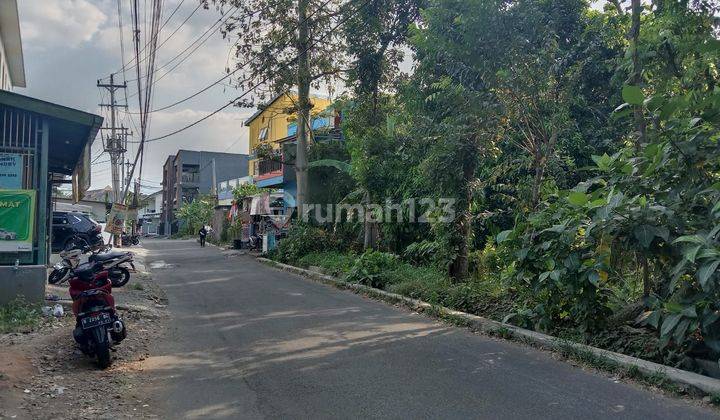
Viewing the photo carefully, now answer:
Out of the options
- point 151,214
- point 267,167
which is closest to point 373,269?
point 267,167

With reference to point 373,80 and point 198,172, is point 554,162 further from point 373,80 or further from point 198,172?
point 198,172

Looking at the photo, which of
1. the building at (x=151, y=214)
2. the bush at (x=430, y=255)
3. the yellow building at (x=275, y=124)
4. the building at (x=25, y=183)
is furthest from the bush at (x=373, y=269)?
the building at (x=151, y=214)

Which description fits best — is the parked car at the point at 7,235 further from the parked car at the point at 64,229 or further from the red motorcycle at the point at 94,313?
the parked car at the point at 64,229

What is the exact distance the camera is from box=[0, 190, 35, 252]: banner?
28.3 feet

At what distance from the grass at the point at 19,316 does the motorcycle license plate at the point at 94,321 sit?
5.33 ft

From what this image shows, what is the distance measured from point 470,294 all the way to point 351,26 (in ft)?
33.8

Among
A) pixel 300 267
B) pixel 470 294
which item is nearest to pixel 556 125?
pixel 470 294

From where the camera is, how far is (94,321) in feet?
20.7

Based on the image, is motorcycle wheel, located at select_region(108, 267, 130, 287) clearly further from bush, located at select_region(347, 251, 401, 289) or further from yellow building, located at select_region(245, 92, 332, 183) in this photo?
yellow building, located at select_region(245, 92, 332, 183)

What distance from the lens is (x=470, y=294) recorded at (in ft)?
31.7

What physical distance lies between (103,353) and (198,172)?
65.4 m

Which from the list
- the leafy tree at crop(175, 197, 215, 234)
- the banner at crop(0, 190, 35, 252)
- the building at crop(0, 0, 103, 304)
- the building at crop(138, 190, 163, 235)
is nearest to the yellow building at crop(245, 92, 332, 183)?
the leafy tree at crop(175, 197, 215, 234)

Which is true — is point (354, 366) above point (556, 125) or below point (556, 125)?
below

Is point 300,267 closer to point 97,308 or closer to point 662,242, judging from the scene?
point 97,308
